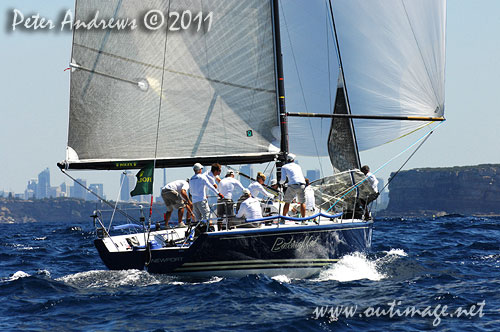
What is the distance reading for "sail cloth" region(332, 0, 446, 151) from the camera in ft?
46.4

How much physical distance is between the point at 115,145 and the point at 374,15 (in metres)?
6.85

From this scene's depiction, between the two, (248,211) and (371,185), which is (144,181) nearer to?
(248,211)

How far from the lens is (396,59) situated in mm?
14312

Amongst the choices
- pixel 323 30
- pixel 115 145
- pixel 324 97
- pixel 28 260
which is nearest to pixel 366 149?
pixel 324 97

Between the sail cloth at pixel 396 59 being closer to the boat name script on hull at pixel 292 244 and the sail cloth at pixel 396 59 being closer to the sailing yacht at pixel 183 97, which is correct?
the sailing yacht at pixel 183 97

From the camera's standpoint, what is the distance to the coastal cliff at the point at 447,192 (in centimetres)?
14975

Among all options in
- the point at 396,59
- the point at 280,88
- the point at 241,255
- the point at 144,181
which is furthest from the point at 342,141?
the point at 241,255

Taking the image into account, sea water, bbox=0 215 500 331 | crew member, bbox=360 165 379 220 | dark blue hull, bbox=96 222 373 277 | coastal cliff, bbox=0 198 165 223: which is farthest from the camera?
coastal cliff, bbox=0 198 165 223

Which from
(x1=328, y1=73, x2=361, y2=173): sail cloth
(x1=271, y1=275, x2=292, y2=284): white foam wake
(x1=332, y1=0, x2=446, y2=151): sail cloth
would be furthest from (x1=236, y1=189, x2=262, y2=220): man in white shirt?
(x1=332, y1=0, x2=446, y2=151): sail cloth

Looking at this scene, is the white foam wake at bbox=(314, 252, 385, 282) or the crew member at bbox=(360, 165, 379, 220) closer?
the white foam wake at bbox=(314, 252, 385, 282)

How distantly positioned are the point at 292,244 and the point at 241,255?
984 mm

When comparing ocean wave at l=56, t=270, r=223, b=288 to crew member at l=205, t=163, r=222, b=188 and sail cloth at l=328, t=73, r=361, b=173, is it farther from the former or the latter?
sail cloth at l=328, t=73, r=361, b=173

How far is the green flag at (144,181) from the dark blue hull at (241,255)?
1248 mm

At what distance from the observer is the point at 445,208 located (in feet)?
514
